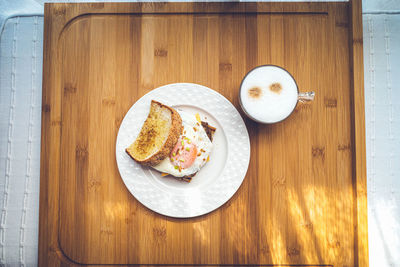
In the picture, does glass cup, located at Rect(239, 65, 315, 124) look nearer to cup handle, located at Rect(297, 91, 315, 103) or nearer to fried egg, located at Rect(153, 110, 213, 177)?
cup handle, located at Rect(297, 91, 315, 103)

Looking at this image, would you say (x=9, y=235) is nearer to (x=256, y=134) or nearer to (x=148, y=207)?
(x=148, y=207)

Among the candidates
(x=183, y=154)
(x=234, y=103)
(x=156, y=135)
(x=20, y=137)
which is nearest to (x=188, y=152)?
(x=183, y=154)

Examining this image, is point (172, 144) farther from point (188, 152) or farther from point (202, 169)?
point (202, 169)

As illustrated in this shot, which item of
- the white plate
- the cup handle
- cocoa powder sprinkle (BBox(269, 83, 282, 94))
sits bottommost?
the white plate

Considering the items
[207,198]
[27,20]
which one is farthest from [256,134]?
[27,20]

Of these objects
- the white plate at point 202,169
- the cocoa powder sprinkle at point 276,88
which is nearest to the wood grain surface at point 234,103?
the white plate at point 202,169

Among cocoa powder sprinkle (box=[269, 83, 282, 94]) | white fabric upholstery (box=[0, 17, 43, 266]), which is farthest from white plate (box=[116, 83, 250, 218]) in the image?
white fabric upholstery (box=[0, 17, 43, 266])
